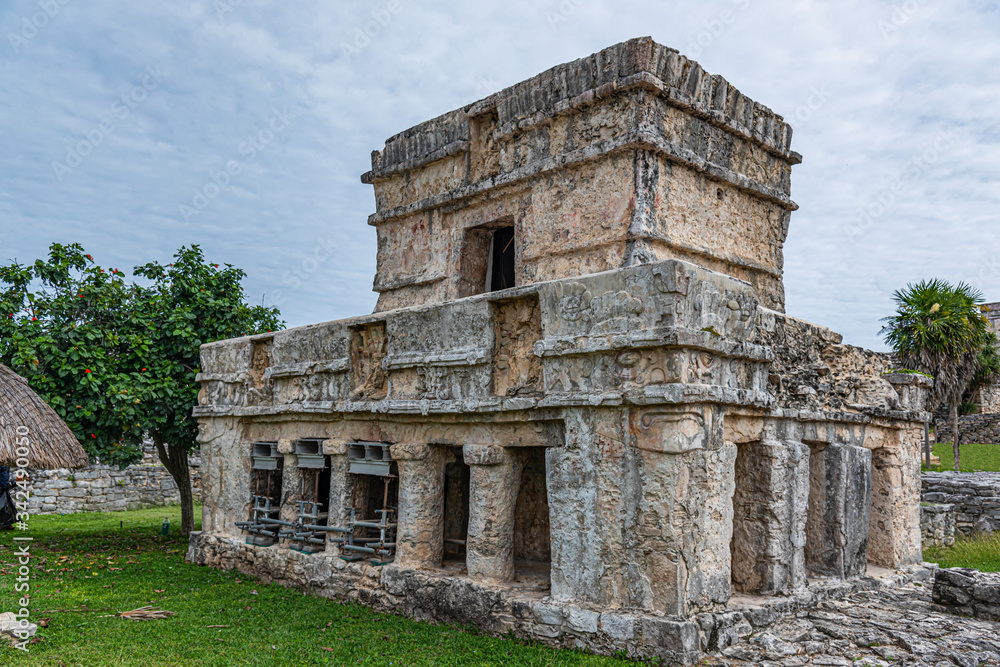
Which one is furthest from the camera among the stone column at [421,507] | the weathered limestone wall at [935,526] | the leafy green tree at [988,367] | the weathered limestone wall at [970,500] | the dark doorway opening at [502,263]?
the leafy green tree at [988,367]

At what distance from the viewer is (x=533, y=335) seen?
6551mm

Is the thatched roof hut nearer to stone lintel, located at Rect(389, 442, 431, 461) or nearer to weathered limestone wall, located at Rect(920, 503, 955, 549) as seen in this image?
stone lintel, located at Rect(389, 442, 431, 461)

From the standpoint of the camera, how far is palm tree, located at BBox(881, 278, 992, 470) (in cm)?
1906

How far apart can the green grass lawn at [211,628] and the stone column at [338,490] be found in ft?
2.63

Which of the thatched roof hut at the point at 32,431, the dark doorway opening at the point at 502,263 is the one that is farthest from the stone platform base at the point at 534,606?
the dark doorway opening at the point at 502,263

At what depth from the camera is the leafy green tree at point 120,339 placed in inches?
399

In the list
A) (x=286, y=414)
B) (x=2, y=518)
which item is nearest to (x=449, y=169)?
(x=286, y=414)

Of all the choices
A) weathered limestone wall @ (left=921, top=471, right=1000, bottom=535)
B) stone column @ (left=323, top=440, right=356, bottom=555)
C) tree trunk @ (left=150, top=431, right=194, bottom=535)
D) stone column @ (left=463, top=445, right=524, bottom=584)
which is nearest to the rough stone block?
stone column @ (left=463, top=445, right=524, bottom=584)

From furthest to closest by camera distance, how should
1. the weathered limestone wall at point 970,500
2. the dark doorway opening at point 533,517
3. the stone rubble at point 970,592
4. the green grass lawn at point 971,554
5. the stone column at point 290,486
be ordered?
the weathered limestone wall at point 970,500
the green grass lawn at point 971,554
the stone column at point 290,486
the dark doorway opening at point 533,517
the stone rubble at point 970,592

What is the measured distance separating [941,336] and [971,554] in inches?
391

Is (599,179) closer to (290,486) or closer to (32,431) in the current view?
(290,486)

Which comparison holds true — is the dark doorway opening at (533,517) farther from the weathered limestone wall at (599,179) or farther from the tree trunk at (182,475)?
the tree trunk at (182,475)

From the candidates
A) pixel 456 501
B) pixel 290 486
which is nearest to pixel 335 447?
pixel 290 486

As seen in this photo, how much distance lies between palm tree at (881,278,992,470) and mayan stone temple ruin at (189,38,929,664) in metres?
12.2
